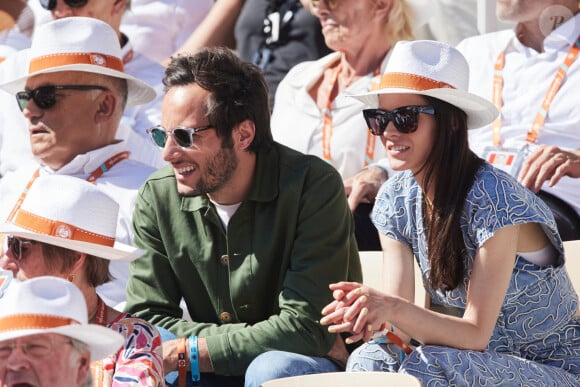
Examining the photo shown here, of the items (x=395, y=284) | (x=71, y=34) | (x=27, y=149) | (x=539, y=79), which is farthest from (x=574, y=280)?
(x=27, y=149)

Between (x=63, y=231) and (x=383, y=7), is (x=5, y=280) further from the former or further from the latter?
(x=383, y=7)

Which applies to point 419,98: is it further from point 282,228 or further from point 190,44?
point 190,44

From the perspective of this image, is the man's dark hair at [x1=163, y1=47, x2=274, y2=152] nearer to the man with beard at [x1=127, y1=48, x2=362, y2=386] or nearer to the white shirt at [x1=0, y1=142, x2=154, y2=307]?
the man with beard at [x1=127, y1=48, x2=362, y2=386]

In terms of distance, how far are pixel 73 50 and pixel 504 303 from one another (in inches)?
87.8

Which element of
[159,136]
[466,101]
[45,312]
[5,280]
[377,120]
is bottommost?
[5,280]

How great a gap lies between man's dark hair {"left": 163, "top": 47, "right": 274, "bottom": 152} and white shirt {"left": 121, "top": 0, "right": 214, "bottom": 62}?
2.54 m

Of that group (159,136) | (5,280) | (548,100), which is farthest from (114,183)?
(548,100)

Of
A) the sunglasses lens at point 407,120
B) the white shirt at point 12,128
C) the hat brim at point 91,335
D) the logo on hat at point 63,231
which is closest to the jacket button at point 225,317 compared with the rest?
the logo on hat at point 63,231

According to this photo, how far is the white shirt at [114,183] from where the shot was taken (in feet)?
15.9

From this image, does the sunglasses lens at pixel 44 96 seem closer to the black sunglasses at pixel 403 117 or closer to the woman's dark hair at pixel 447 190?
the black sunglasses at pixel 403 117

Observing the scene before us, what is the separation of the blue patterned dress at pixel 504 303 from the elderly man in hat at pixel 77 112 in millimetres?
1443

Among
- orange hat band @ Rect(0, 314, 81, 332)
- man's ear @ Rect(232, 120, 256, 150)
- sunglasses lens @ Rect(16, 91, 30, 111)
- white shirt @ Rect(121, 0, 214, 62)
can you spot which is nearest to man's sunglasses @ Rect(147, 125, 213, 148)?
man's ear @ Rect(232, 120, 256, 150)

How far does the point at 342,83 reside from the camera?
18.8 feet

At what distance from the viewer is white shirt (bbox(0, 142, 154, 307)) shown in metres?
4.83
